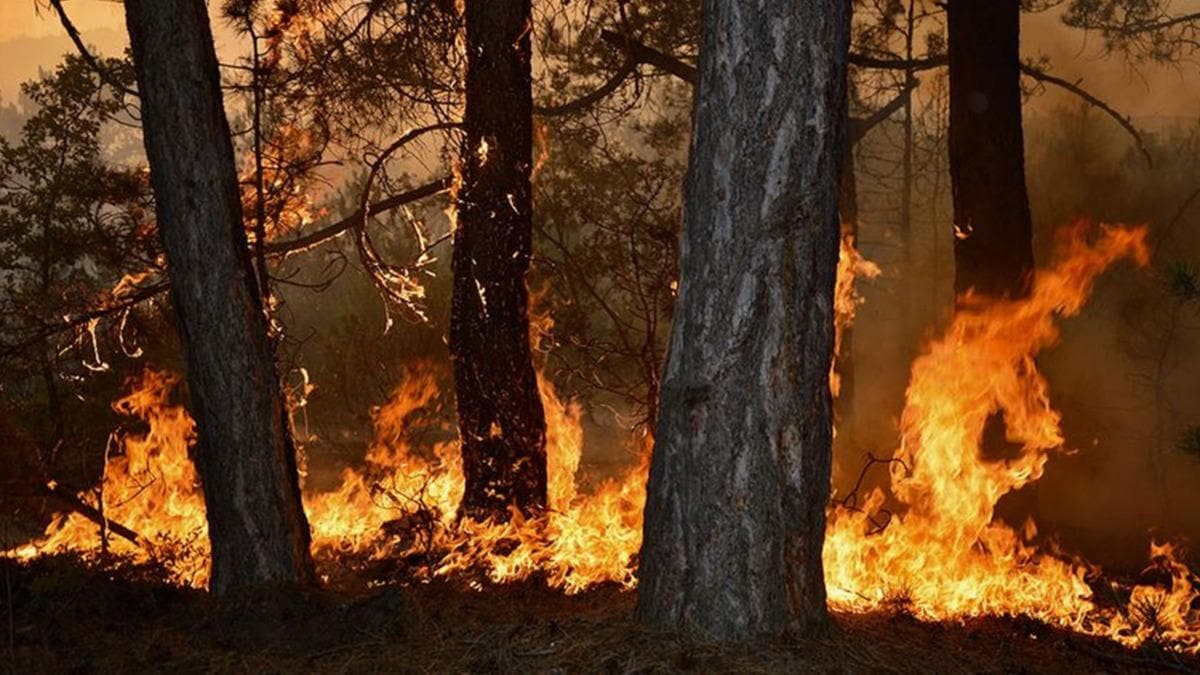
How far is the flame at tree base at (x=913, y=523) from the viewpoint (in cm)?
754

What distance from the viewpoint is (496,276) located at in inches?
348

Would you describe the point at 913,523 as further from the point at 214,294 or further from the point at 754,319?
the point at 214,294

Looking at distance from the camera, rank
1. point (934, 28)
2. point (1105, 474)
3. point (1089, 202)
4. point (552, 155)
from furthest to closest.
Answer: point (934, 28) → point (1089, 202) → point (1105, 474) → point (552, 155)

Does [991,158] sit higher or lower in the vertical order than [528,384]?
higher

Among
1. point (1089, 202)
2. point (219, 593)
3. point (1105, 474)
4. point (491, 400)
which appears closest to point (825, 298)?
point (219, 593)

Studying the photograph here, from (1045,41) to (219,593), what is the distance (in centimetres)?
2348

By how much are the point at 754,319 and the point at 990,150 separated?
4930 mm

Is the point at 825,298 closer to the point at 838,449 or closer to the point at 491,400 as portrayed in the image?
the point at 491,400

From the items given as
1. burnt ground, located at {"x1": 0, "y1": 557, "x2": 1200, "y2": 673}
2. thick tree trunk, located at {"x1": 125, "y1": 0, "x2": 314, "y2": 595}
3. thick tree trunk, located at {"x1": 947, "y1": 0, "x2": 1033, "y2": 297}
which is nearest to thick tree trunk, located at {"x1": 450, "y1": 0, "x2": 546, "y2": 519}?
burnt ground, located at {"x1": 0, "y1": 557, "x2": 1200, "y2": 673}

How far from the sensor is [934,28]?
23453mm

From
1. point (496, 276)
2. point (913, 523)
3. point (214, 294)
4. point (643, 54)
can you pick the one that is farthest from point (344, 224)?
point (913, 523)

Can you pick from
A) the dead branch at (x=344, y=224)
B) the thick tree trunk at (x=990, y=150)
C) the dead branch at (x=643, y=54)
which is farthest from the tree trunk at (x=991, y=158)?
the dead branch at (x=344, y=224)

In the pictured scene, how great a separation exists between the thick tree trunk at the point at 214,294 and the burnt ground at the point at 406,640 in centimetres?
43

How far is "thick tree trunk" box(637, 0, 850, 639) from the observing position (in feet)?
15.8
